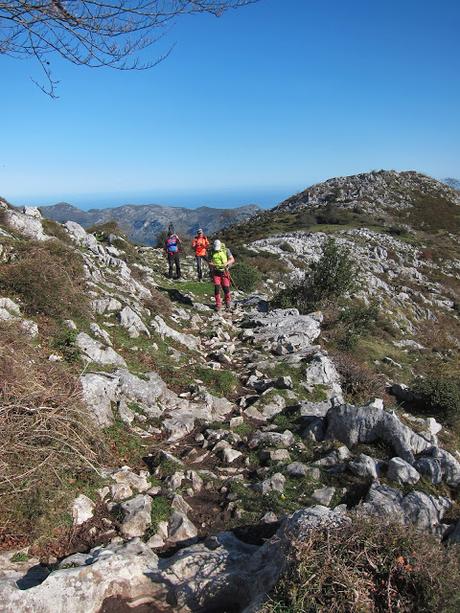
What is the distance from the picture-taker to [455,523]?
597cm

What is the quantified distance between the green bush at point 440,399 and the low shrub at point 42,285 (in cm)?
874

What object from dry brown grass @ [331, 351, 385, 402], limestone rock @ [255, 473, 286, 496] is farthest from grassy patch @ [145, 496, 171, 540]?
dry brown grass @ [331, 351, 385, 402]

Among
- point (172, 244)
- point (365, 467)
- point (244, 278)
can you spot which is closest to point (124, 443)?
point (365, 467)

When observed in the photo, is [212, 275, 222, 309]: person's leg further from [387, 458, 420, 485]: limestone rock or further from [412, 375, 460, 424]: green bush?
[387, 458, 420, 485]: limestone rock

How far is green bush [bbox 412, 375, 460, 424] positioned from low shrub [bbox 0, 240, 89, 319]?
8737 mm

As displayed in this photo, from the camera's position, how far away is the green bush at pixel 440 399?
11.7 m

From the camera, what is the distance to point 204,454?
7.94m

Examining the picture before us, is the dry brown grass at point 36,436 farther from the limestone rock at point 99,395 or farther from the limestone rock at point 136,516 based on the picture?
the limestone rock at point 136,516

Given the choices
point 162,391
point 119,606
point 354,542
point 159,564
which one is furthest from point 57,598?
point 162,391

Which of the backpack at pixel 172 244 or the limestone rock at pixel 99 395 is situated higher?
the backpack at pixel 172 244

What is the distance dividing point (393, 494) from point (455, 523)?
0.79m

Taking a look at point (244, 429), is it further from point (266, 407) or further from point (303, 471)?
point (303, 471)

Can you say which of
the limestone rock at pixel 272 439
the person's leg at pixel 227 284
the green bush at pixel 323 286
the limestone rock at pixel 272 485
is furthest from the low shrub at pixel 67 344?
the green bush at pixel 323 286

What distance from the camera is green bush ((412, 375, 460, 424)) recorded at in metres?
11.7
